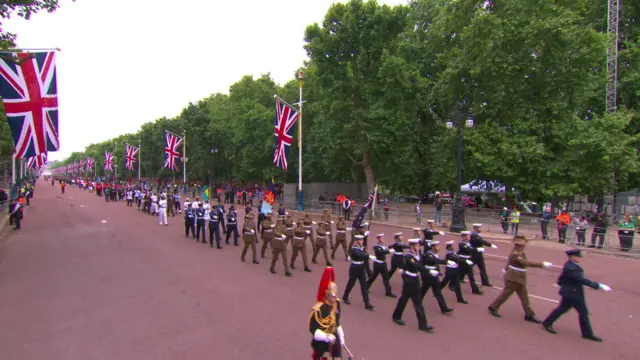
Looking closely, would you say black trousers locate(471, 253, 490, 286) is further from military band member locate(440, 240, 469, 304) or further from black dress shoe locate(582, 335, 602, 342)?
black dress shoe locate(582, 335, 602, 342)

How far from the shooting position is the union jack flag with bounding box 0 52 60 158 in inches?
476

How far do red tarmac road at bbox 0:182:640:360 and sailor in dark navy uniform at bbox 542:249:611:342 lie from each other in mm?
233

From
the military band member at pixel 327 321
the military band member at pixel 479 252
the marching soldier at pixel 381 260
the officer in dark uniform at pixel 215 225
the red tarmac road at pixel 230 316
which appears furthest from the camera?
the officer in dark uniform at pixel 215 225

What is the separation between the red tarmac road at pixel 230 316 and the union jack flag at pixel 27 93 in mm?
3828

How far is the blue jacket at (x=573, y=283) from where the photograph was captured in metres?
7.15

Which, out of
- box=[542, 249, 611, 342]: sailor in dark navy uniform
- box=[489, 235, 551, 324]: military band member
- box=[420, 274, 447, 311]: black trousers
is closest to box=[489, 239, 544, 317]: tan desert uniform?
box=[489, 235, 551, 324]: military band member

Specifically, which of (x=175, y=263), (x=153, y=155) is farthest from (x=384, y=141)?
(x=153, y=155)

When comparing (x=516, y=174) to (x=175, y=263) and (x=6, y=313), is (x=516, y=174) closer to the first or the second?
(x=175, y=263)

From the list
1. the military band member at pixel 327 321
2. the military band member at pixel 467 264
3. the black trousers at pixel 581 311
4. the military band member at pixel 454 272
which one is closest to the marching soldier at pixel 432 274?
the military band member at pixel 454 272

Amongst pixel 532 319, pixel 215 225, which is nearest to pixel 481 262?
pixel 532 319

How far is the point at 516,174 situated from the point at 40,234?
24360 millimetres

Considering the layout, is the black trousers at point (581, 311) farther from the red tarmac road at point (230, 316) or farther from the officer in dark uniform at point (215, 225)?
the officer in dark uniform at point (215, 225)

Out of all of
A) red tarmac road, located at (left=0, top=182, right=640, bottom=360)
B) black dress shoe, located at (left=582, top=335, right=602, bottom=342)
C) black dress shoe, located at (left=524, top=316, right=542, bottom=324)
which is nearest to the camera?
red tarmac road, located at (left=0, top=182, right=640, bottom=360)

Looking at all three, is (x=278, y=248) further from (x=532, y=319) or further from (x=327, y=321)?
(x=327, y=321)
